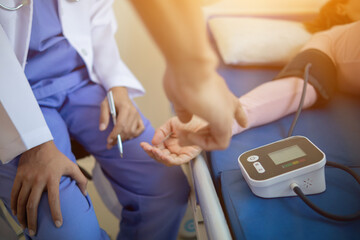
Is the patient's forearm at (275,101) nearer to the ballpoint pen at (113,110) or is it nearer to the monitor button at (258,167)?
the monitor button at (258,167)

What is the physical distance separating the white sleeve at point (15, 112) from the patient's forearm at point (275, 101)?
1.60 feet

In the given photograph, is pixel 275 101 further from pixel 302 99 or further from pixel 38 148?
pixel 38 148

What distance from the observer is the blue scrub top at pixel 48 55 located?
2.02 feet

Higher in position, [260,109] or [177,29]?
[177,29]

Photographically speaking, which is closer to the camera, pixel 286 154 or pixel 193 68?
pixel 193 68

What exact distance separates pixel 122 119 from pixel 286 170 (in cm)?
48

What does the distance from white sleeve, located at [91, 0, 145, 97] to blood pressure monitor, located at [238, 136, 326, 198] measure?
0.52 meters

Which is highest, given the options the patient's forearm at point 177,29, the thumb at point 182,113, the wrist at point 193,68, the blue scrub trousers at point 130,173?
the patient's forearm at point 177,29

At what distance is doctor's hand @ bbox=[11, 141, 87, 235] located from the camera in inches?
20.1

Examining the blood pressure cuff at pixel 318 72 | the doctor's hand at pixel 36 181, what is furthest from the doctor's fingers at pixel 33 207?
the blood pressure cuff at pixel 318 72

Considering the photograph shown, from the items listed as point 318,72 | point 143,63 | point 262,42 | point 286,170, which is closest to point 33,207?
point 286,170

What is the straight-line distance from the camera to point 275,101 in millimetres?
720

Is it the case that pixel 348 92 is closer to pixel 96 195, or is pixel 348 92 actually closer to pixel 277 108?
pixel 277 108

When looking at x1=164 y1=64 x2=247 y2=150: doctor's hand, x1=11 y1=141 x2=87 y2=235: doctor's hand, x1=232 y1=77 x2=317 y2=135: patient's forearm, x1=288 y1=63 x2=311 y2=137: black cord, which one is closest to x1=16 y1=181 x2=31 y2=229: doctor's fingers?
x1=11 y1=141 x2=87 y2=235: doctor's hand
